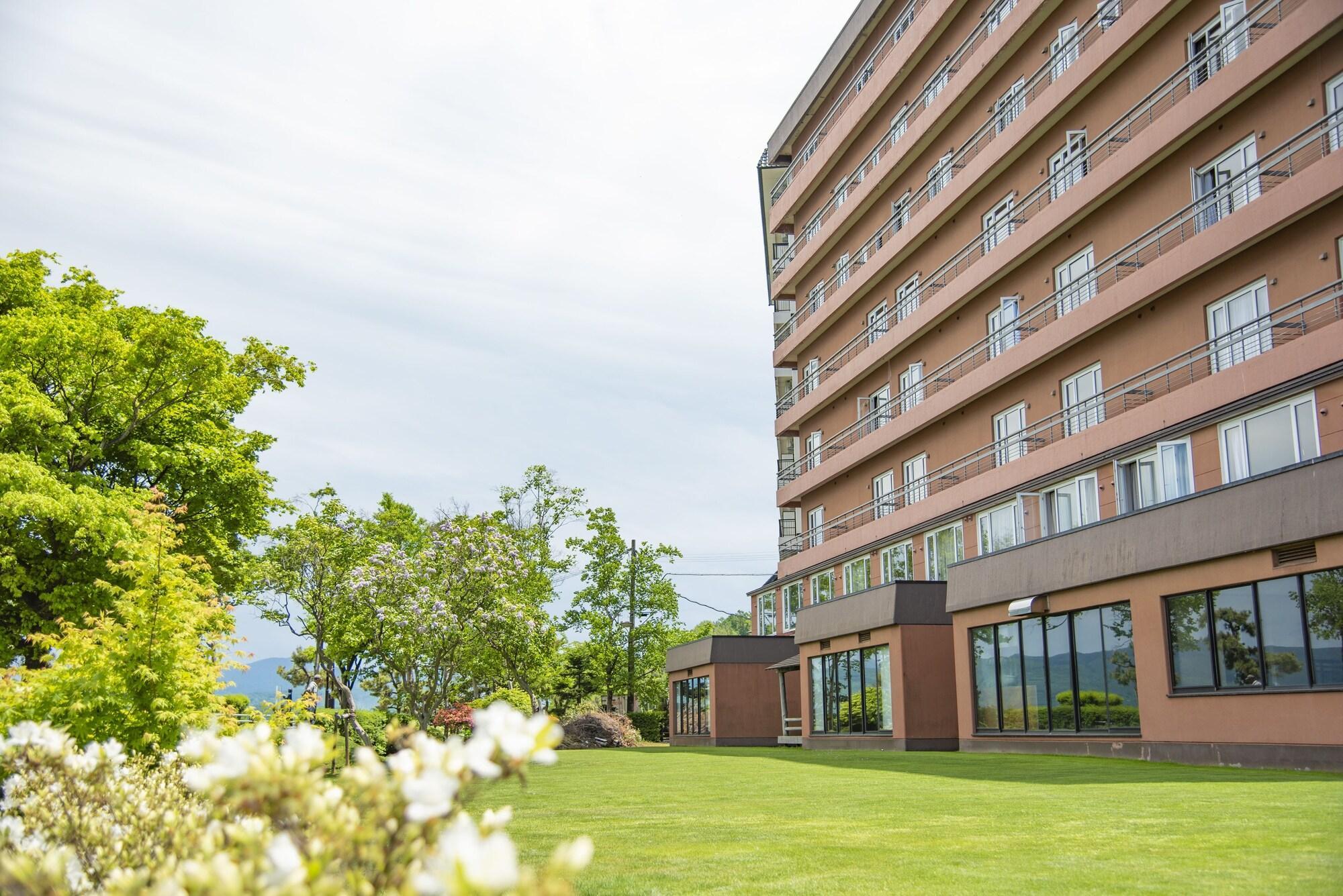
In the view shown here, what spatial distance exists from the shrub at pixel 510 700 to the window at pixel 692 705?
Result: 360 inches

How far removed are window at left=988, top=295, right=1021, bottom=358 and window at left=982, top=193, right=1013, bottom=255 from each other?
5.33 ft

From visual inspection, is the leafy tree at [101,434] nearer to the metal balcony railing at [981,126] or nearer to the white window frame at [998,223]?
the white window frame at [998,223]

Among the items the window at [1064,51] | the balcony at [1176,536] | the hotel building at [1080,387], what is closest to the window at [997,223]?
the hotel building at [1080,387]

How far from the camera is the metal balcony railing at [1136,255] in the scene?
70.6 ft

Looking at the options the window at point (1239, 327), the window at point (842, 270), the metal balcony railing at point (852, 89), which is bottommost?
the window at point (1239, 327)

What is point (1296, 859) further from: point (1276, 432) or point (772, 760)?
point (772, 760)

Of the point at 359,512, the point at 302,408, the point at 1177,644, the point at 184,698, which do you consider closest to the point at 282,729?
the point at 184,698

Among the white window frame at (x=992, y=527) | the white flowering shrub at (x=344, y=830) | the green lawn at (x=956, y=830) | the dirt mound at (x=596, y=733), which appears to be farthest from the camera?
the dirt mound at (x=596, y=733)

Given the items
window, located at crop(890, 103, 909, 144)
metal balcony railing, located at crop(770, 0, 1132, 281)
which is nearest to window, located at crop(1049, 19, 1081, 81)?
metal balcony railing, located at crop(770, 0, 1132, 281)

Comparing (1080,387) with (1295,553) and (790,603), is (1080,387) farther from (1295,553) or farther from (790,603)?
(790,603)

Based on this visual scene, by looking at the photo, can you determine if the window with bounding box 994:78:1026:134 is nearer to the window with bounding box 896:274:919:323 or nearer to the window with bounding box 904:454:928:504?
the window with bounding box 896:274:919:323

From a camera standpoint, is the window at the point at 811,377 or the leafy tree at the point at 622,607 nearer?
the window at the point at 811,377

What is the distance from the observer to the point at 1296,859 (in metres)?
7.68

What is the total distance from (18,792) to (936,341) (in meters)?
32.7
